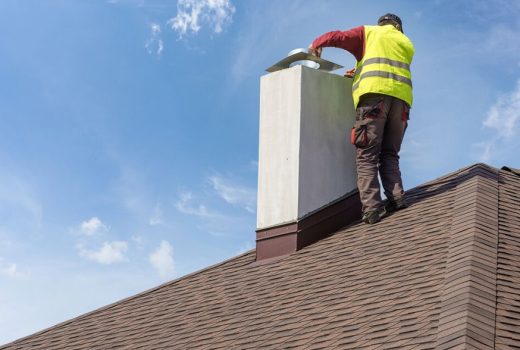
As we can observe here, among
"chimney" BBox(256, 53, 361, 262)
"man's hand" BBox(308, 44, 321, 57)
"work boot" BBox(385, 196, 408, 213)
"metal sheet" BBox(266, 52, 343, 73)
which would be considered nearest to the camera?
"work boot" BBox(385, 196, 408, 213)

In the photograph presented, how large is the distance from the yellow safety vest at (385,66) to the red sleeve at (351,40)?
66mm

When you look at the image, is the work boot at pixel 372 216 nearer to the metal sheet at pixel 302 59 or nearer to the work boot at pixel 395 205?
the work boot at pixel 395 205

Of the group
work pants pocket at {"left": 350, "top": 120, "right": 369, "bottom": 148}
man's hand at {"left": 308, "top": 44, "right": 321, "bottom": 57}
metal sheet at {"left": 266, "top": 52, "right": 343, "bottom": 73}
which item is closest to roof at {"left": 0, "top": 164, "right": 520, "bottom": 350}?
work pants pocket at {"left": 350, "top": 120, "right": 369, "bottom": 148}

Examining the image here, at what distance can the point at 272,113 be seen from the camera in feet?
30.4

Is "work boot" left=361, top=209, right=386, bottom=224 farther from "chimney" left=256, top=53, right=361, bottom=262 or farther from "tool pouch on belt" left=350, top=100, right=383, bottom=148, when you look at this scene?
"tool pouch on belt" left=350, top=100, right=383, bottom=148

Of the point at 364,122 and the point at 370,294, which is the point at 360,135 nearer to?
the point at 364,122

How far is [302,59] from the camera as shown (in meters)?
9.38

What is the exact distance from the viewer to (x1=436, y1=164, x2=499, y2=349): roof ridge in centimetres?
547

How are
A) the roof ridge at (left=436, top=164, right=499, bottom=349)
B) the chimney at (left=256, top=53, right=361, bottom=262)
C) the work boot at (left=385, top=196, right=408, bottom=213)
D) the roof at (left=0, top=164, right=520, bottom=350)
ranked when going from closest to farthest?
1. the roof ridge at (left=436, top=164, right=499, bottom=349)
2. the roof at (left=0, top=164, right=520, bottom=350)
3. the work boot at (left=385, top=196, right=408, bottom=213)
4. the chimney at (left=256, top=53, right=361, bottom=262)

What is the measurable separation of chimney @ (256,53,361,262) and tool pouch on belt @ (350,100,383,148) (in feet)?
1.57

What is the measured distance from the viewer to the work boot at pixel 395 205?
8758 mm

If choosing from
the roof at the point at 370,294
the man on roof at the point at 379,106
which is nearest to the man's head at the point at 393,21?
the man on roof at the point at 379,106

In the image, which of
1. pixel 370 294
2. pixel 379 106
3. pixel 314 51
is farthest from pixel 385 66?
pixel 370 294

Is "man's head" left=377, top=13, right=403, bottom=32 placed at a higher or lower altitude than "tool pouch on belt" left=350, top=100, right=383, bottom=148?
higher
